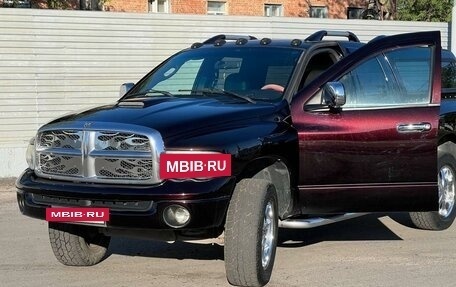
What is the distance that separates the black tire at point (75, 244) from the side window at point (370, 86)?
2432 millimetres

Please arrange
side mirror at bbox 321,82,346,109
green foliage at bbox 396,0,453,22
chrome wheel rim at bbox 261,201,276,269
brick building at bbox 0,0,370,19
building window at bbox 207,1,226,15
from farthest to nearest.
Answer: building window at bbox 207,1,226,15, green foliage at bbox 396,0,453,22, brick building at bbox 0,0,370,19, side mirror at bbox 321,82,346,109, chrome wheel rim at bbox 261,201,276,269

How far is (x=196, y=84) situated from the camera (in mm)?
6457

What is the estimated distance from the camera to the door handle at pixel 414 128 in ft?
19.7

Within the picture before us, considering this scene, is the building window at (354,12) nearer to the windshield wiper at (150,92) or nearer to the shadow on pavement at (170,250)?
the shadow on pavement at (170,250)

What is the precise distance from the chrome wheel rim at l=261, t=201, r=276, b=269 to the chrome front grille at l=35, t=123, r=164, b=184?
965 mm

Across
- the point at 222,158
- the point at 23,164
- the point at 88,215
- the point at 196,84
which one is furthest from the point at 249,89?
the point at 23,164

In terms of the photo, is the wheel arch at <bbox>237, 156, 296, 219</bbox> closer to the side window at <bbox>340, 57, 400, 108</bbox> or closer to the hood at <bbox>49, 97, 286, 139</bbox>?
the hood at <bbox>49, 97, 286, 139</bbox>

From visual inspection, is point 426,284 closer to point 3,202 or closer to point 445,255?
point 445,255

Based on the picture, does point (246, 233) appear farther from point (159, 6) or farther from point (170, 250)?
point (159, 6)

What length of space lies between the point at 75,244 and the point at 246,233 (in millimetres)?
1698

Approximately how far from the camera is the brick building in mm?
20703

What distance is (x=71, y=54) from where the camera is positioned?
40.9ft

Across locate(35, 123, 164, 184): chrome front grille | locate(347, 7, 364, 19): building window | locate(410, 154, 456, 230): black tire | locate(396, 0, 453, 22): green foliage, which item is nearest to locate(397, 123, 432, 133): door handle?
locate(410, 154, 456, 230): black tire

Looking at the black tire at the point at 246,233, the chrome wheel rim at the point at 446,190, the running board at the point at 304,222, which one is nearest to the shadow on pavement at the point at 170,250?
the running board at the point at 304,222
